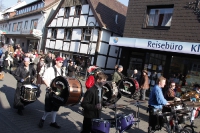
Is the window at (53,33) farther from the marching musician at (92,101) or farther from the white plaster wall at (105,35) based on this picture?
the marching musician at (92,101)

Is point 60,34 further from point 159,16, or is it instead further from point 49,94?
point 49,94

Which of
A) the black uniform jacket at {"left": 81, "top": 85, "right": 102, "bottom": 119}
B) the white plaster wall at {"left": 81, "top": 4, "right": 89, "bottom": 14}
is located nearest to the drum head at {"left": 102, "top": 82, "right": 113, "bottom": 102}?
the black uniform jacket at {"left": 81, "top": 85, "right": 102, "bottom": 119}

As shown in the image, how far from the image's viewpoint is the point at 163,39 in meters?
11.7

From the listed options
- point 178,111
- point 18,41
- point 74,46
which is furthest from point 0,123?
point 18,41

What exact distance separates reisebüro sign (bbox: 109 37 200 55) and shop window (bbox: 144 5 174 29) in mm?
1533

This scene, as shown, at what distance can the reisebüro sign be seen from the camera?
968cm

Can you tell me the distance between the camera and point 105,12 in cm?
1894

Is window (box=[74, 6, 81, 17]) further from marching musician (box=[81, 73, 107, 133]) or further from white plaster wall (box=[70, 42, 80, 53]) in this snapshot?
marching musician (box=[81, 73, 107, 133])

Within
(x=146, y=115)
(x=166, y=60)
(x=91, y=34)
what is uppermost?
(x=91, y=34)

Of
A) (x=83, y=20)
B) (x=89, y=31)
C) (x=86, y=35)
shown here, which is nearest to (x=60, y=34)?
(x=83, y=20)

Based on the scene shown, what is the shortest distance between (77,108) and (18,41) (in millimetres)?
30371

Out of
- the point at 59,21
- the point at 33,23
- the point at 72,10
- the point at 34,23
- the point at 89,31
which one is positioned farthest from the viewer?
the point at 33,23

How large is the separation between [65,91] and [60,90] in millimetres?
178

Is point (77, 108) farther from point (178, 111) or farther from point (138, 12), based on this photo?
point (138, 12)
